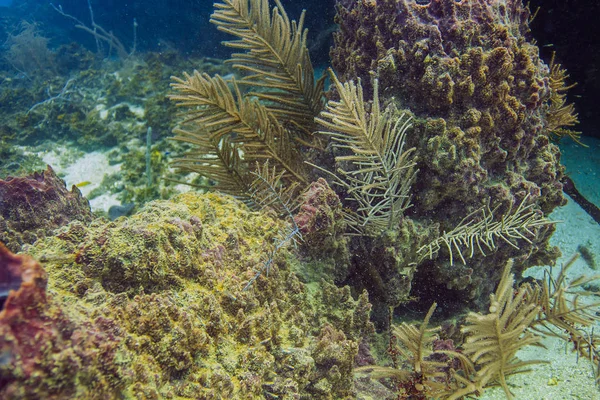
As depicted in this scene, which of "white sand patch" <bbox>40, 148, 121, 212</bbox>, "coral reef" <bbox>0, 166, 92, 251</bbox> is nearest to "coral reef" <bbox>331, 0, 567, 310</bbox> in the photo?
"coral reef" <bbox>0, 166, 92, 251</bbox>

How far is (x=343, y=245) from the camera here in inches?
108

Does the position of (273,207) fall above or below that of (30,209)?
above

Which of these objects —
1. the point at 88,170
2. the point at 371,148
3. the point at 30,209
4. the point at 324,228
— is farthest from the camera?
the point at 88,170

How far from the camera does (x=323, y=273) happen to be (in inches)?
104

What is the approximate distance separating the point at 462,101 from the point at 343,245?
1.49m

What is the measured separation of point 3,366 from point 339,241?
2156 millimetres

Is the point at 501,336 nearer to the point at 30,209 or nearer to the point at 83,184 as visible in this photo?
the point at 30,209

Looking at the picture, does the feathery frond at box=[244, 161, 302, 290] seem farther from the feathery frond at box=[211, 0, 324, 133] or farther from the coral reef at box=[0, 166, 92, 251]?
the coral reef at box=[0, 166, 92, 251]

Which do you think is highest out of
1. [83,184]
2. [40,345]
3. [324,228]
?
[40,345]

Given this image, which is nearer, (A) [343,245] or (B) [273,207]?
(A) [343,245]

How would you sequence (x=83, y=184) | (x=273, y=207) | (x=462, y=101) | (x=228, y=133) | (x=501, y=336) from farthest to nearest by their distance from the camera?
(x=83, y=184), (x=228, y=133), (x=273, y=207), (x=462, y=101), (x=501, y=336)

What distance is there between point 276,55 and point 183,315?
275 cm

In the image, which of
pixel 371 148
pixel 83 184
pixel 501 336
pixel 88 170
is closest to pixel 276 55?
pixel 371 148

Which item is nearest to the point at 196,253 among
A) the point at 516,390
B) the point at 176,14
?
the point at 516,390
